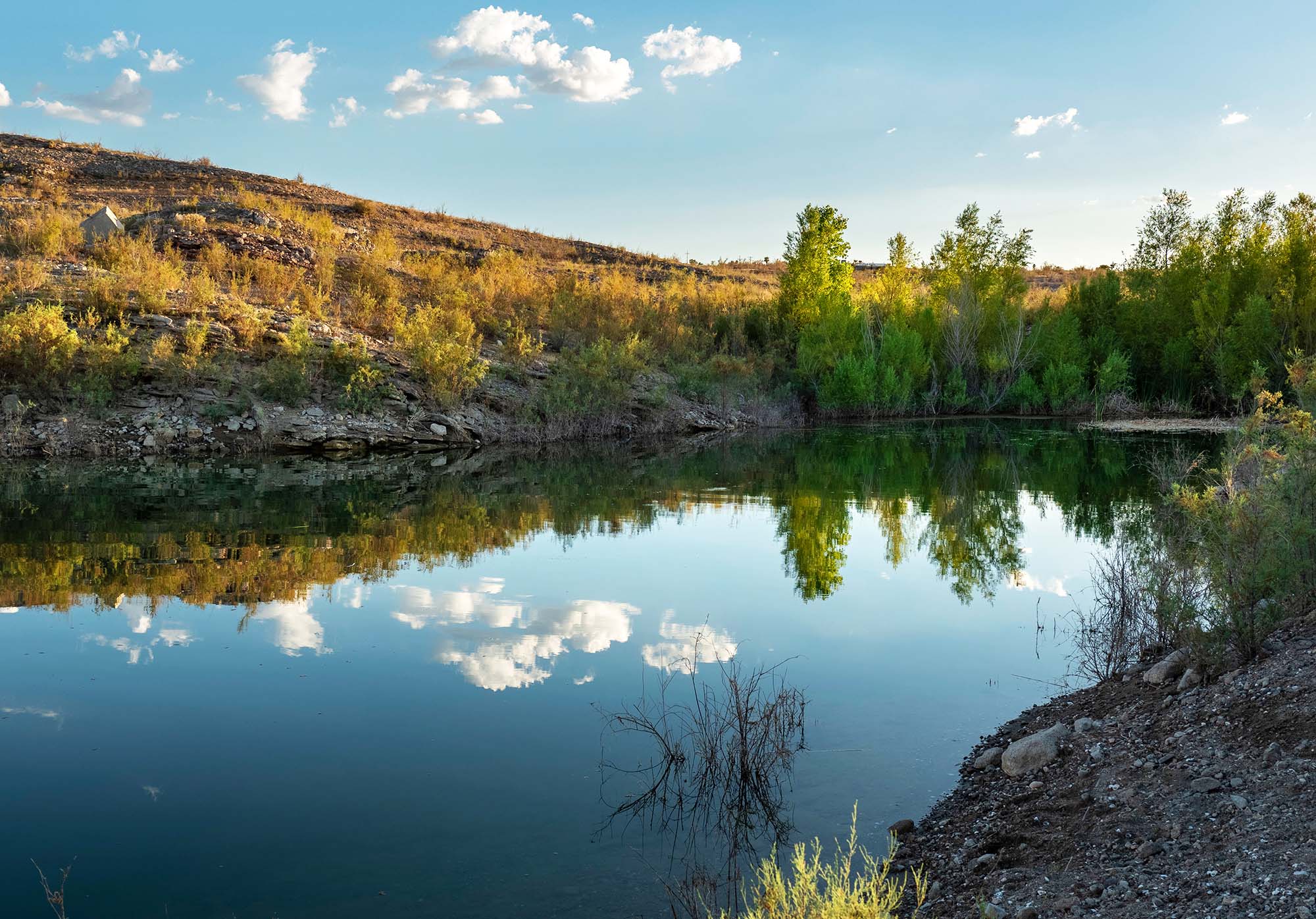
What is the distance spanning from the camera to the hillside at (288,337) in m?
21.5

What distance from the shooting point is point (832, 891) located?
11.4ft

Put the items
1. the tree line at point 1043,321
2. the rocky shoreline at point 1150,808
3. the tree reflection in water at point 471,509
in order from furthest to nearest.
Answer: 1. the tree line at point 1043,321
2. the tree reflection in water at point 471,509
3. the rocky shoreline at point 1150,808

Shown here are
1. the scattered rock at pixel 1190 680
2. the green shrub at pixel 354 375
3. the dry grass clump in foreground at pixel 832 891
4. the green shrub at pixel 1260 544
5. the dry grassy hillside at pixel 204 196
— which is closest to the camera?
the dry grass clump in foreground at pixel 832 891

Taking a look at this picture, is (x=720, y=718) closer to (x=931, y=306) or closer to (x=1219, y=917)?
(x=1219, y=917)

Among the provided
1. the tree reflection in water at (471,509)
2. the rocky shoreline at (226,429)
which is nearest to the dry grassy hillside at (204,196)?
the rocky shoreline at (226,429)

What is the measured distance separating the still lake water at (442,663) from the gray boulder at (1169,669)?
1.00m

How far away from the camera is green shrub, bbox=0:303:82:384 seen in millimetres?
20562

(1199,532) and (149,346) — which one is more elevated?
(149,346)

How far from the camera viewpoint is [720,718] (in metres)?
6.07

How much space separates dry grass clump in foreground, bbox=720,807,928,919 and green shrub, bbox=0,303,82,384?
22.1 meters

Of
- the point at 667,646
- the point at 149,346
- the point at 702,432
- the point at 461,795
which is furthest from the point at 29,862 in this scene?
the point at 702,432

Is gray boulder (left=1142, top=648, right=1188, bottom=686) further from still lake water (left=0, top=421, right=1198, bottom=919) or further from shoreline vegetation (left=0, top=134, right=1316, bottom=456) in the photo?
shoreline vegetation (left=0, top=134, right=1316, bottom=456)

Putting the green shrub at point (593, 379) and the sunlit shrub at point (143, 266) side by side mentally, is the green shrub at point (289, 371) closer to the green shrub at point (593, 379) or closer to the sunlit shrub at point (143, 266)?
the sunlit shrub at point (143, 266)

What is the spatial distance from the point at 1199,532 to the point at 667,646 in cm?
459
